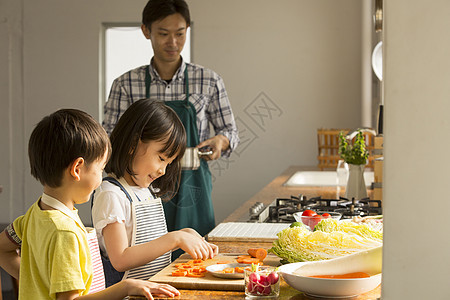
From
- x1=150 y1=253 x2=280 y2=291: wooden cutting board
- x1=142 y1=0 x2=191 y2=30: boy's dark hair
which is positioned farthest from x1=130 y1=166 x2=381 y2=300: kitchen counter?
x1=142 y1=0 x2=191 y2=30: boy's dark hair

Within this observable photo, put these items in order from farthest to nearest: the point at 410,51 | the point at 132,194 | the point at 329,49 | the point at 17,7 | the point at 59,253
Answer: the point at 17,7 → the point at 329,49 → the point at 132,194 → the point at 59,253 → the point at 410,51

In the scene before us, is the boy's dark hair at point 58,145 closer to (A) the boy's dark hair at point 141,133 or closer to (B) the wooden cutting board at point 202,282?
(B) the wooden cutting board at point 202,282

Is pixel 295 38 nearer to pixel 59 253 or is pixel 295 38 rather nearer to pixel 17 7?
pixel 17 7

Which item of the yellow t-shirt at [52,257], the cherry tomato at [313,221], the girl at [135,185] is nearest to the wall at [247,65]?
the girl at [135,185]

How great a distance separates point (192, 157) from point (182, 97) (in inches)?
12.6

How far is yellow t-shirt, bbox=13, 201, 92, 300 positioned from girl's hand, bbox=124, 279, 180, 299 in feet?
0.29

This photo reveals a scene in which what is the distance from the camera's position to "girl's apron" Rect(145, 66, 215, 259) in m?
2.52

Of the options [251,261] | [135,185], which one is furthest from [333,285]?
[135,185]

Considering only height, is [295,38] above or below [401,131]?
above

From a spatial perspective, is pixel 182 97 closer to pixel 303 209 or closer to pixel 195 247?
pixel 303 209

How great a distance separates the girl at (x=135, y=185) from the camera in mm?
1517

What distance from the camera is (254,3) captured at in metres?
5.95

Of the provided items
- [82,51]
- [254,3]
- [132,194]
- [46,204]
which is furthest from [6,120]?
[46,204]

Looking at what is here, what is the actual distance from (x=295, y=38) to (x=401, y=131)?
5274mm
